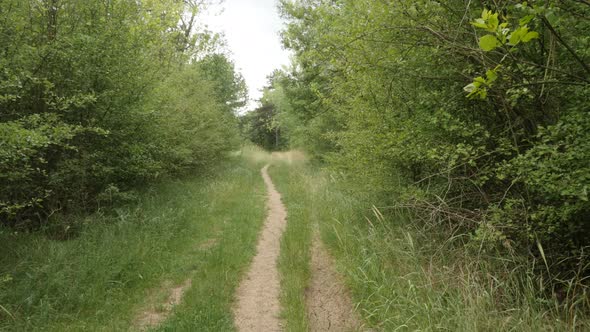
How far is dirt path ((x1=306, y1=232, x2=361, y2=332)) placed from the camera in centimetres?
455

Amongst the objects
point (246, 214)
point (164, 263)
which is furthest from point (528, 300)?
point (246, 214)

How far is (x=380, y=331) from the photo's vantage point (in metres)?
4.06

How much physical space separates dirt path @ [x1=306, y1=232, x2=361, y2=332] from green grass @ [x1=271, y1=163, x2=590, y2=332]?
15 centimetres

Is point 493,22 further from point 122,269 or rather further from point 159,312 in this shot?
point 122,269

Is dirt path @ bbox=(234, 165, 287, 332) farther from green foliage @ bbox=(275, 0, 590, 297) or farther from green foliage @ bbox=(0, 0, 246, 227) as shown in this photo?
green foliage @ bbox=(0, 0, 246, 227)

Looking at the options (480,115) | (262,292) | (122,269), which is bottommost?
(262,292)

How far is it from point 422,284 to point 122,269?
15.5 feet

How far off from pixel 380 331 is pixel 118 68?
7159 mm

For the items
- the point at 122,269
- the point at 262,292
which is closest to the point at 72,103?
the point at 122,269

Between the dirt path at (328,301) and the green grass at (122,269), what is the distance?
1.22 m

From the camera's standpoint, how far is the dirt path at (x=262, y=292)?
4758mm

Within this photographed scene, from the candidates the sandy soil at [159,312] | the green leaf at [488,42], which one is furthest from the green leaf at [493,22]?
the sandy soil at [159,312]

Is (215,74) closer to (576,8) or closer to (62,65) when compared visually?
(62,65)

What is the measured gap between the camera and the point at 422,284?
4371mm
